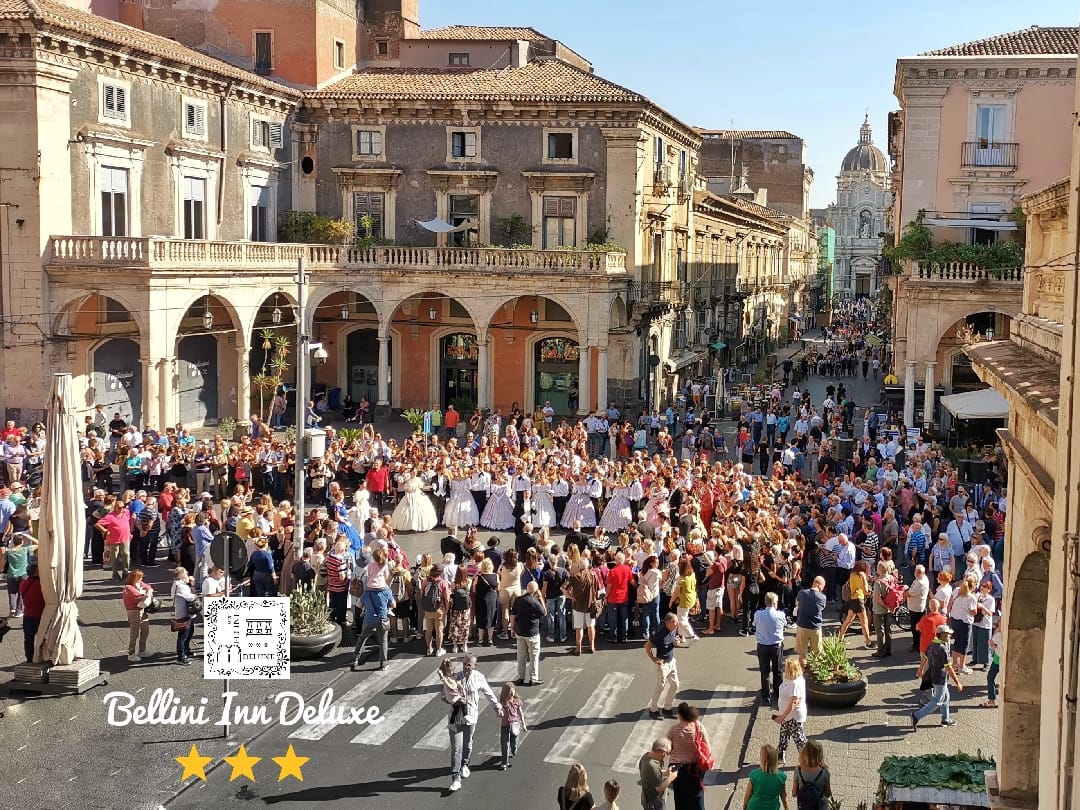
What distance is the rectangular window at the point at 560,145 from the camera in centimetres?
4112

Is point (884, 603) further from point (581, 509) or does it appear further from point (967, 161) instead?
point (967, 161)

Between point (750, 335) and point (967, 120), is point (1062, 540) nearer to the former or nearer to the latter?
point (967, 120)

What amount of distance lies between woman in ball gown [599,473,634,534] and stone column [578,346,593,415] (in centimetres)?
1427

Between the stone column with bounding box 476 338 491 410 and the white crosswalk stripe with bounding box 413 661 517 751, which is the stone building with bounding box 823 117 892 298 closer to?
the stone column with bounding box 476 338 491 410

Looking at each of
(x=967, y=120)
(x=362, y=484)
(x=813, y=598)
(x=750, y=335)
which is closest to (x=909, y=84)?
(x=967, y=120)

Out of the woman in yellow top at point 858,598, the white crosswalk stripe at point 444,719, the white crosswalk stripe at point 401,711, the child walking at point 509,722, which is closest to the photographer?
the child walking at point 509,722

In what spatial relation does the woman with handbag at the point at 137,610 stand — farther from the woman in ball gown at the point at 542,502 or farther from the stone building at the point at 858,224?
the stone building at the point at 858,224

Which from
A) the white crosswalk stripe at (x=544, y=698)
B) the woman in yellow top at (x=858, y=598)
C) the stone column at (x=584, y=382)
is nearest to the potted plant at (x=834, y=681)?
the woman in yellow top at (x=858, y=598)

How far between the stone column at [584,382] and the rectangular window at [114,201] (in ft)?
48.2

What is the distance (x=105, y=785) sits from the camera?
1296 cm

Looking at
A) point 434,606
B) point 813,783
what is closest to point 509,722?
point 813,783

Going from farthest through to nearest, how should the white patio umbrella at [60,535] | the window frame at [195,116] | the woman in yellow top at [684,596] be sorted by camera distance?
the window frame at [195,116] < the woman in yellow top at [684,596] < the white patio umbrella at [60,535]

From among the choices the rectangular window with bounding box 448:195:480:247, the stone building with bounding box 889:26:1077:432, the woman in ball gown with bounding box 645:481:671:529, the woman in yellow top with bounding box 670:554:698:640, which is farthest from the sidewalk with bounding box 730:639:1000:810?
the rectangular window with bounding box 448:195:480:247

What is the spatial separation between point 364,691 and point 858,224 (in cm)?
13857
